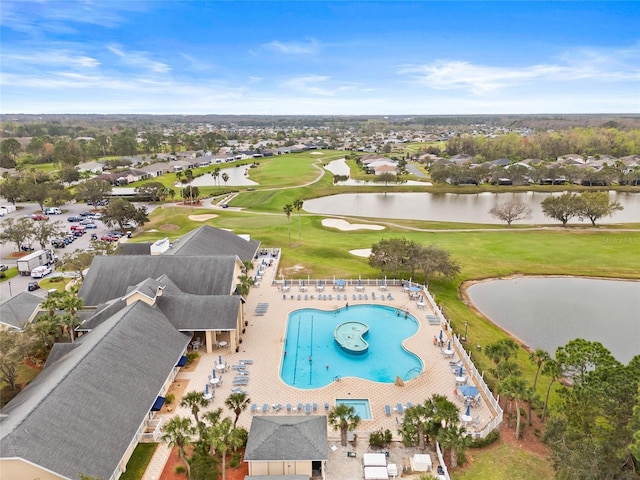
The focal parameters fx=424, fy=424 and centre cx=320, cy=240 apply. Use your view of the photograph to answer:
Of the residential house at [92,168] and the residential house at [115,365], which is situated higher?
the residential house at [92,168]

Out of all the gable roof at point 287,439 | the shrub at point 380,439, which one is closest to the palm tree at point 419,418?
the shrub at point 380,439

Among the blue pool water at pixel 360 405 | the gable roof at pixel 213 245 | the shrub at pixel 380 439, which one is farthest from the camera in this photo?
the gable roof at pixel 213 245

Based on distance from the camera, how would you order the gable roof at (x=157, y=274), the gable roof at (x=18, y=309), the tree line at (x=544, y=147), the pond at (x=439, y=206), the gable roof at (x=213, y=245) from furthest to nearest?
1. the tree line at (x=544, y=147)
2. the pond at (x=439, y=206)
3. the gable roof at (x=213, y=245)
4. the gable roof at (x=157, y=274)
5. the gable roof at (x=18, y=309)

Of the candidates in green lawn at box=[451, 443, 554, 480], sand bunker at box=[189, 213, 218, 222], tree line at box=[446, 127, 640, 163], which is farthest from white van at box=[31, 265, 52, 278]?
tree line at box=[446, 127, 640, 163]

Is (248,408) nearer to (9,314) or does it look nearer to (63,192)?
(9,314)

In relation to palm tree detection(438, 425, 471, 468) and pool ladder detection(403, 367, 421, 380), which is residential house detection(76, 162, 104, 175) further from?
palm tree detection(438, 425, 471, 468)

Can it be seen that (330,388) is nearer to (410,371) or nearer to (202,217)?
Answer: (410,371)

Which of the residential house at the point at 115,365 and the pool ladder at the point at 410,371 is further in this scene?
the pool ladder at the point at 410,371

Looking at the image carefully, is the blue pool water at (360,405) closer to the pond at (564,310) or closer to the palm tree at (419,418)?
the palm tree at (419,418)
